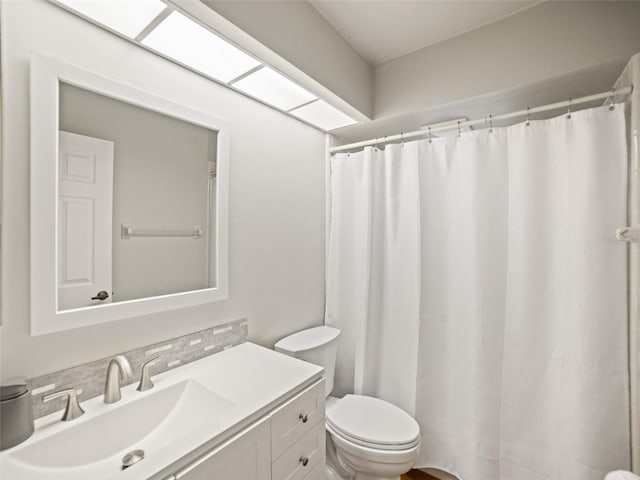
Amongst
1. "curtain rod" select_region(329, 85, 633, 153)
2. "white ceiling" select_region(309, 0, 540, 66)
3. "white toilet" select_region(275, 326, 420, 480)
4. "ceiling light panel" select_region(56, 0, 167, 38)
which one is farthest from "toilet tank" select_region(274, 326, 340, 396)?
"white ceiling" select_region(309, 0, 540, 66)

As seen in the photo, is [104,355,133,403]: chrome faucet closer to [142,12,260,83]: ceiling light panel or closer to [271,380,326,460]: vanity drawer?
[271,380,326,460]: vanity drawer

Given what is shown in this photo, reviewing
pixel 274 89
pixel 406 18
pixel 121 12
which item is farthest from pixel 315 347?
pixel 406 18

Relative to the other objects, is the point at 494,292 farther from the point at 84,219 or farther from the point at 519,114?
the point at 84,219

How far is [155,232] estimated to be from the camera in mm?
1108

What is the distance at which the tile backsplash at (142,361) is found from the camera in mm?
829

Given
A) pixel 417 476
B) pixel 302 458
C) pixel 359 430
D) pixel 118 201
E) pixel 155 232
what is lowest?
pixel 417 476

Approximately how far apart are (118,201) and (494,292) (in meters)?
1.77

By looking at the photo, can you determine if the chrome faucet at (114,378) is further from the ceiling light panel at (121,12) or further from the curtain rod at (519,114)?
the curtain rod at (519,114)

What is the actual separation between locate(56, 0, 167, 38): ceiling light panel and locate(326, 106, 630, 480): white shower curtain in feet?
4.12

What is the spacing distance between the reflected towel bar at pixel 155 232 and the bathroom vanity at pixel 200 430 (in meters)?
0.54

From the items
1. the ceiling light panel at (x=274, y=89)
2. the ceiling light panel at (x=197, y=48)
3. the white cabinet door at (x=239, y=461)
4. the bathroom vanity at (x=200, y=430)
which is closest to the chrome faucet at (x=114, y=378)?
the bathroom vanity at (x=200, y=430)

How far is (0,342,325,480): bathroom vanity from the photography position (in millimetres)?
707

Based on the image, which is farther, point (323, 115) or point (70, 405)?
point (323, 115)

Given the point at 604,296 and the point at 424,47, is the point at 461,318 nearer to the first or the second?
the point at 604,296
